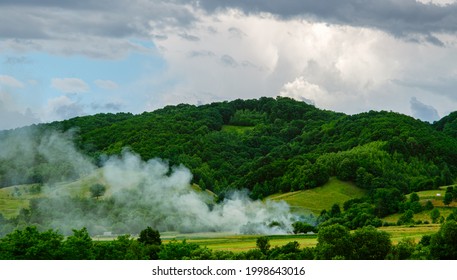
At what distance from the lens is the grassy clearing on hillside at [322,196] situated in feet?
581

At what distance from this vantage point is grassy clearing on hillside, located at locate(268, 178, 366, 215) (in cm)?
17712

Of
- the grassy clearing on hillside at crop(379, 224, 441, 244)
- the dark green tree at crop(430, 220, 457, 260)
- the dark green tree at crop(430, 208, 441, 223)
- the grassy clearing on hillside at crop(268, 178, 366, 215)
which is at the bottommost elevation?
the dark green tree at crop(430, 220, 457, 260)

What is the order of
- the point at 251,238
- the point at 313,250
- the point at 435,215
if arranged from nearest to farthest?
the point at 313,250
the point at 251,238
the point at 435,215

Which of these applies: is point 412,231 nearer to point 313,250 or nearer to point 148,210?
point 313,250

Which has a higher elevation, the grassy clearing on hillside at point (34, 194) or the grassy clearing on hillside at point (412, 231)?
the grassy clearing on hillside at point (34, 194)

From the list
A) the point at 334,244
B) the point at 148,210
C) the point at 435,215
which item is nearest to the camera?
the point at 334,244

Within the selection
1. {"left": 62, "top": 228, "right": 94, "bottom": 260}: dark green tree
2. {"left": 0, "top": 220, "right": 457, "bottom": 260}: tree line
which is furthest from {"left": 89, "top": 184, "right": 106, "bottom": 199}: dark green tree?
{"left": 62, "top": 228, "right": 94, "bottom": 260}: dark green tree

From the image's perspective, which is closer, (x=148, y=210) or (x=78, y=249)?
(x=78, y=249)

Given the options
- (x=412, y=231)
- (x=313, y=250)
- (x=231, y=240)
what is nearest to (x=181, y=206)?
(x=231, y=240)

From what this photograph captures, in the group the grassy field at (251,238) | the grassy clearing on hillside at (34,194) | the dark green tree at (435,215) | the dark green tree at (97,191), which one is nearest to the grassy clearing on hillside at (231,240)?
the grassy field at (251,238)

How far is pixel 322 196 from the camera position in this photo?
610 feet

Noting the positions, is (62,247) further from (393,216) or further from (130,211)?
(393,216)

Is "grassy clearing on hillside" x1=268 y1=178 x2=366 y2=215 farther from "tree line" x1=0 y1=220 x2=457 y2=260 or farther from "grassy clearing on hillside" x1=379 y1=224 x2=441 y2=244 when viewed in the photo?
"tree line" x1=0 y1=220 x2=457 y2=260

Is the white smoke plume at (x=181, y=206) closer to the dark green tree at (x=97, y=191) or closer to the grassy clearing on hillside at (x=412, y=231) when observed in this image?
the dark green tree at (x=97, y=191)
